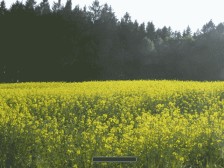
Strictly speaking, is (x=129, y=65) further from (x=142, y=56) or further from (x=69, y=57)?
(x=69, y=57)

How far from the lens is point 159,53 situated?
6412 centimetres

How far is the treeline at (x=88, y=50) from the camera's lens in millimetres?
46344

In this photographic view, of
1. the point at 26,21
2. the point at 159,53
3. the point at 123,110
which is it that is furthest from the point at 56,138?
the point at 159,53

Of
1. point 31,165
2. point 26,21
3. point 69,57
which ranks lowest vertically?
point 31,165

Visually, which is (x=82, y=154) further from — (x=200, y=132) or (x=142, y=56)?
(x=142, y=56)

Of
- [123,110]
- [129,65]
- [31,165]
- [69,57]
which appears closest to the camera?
[31,165]

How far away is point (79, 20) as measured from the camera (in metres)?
52.9

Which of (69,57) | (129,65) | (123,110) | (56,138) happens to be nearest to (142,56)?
(129,65)

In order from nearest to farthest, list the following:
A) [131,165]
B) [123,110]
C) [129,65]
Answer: [131,165] → [123,110] → [129,65]

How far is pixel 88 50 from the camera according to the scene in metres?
48.6

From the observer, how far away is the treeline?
46344 millimetres

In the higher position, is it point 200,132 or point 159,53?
point 159,53

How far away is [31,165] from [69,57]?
38.2m

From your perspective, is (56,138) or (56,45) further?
(56,45)
